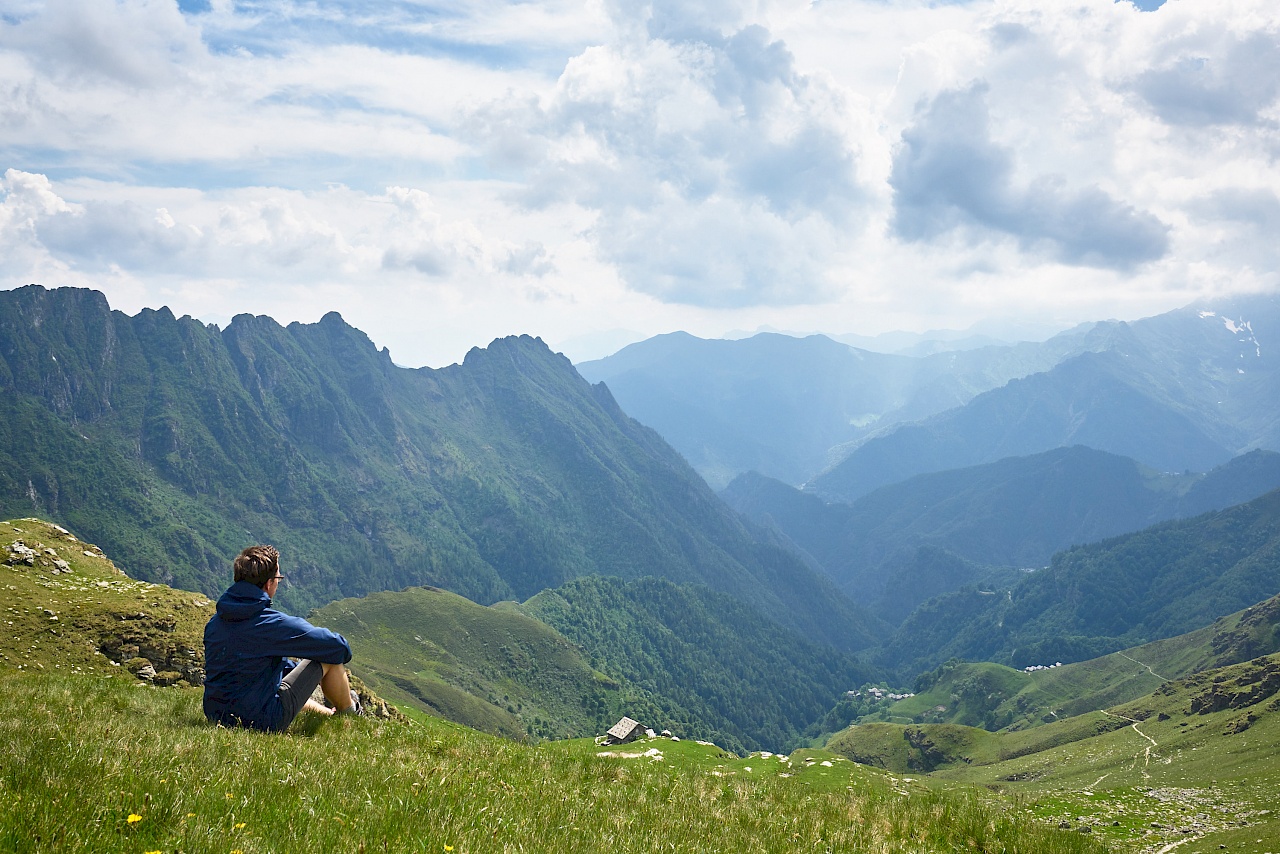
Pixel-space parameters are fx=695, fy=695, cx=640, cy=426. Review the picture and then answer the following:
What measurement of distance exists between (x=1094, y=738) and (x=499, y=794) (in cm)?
16979

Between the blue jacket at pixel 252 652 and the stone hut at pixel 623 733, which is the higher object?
the blue jacket at pixel 252 652

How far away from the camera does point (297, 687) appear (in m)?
11.5

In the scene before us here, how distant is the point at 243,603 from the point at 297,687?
1886 millimetres

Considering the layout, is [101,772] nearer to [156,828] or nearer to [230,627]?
[156,828]

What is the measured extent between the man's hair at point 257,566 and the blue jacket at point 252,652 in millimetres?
130

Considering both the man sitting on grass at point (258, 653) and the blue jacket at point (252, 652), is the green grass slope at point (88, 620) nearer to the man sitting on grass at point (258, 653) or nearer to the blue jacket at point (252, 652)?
the blue jacket at point (252, 652)

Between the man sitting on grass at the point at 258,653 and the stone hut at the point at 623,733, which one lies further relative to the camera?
the stone hut at the point at 623,733

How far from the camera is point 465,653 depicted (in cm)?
19800

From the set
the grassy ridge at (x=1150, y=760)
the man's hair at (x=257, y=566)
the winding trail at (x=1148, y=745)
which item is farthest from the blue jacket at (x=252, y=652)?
the winding trail at (x=1148, y=745)

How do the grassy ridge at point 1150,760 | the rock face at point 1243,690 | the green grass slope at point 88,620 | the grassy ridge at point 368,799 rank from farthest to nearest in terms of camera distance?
1. the rock face at point 1243,690
2. the grassy ridge at point 1150,760
3. the green grass slope at point 88,620
4. the grassy ridge at point 368,799

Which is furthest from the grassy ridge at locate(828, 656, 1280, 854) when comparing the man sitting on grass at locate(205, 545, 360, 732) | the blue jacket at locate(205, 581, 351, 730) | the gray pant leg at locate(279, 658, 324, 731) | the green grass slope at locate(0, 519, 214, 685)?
the green grass slope at locate(0, 519, 214, 685)

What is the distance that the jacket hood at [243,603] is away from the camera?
415 inches

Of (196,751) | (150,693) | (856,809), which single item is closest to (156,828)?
(196,751)

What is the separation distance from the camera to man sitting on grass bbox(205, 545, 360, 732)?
10680mm
